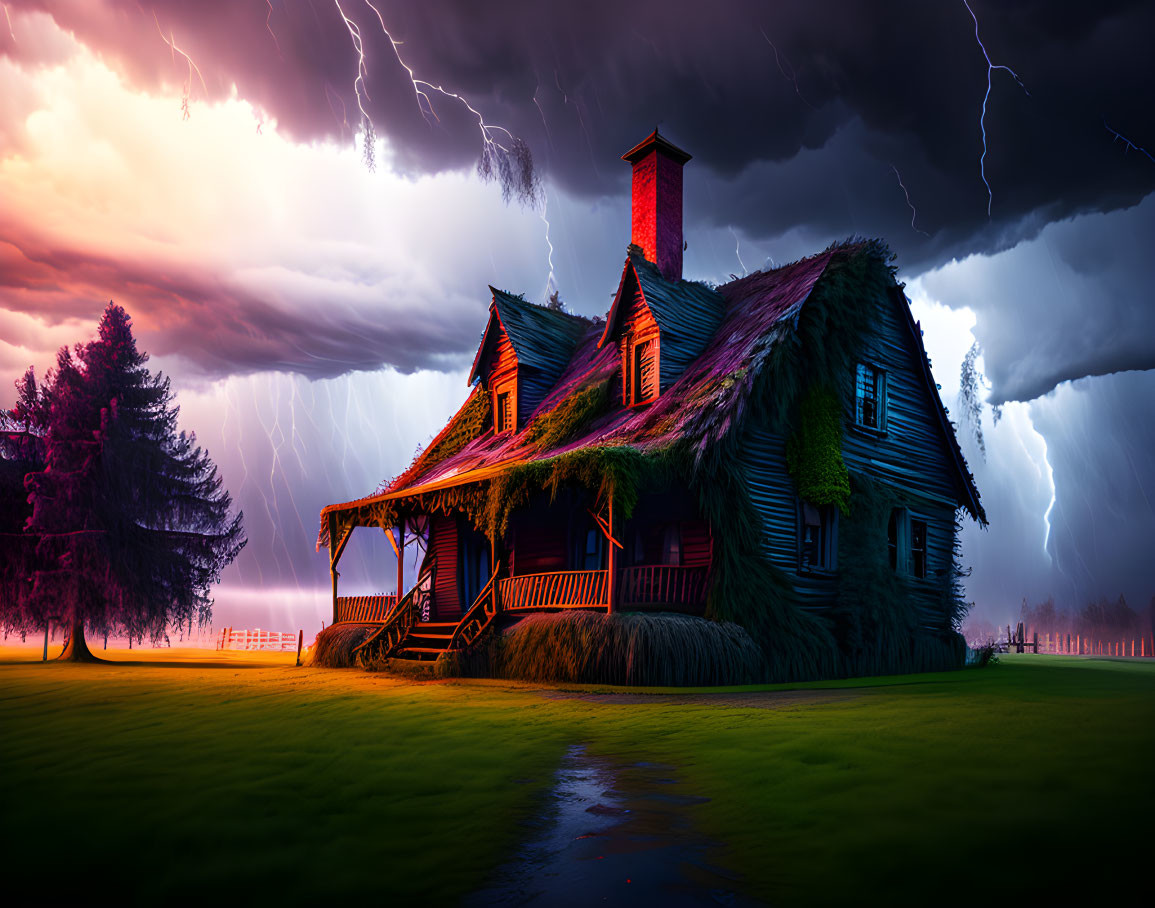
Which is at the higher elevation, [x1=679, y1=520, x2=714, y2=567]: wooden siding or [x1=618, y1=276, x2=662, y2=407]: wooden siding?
[x1=618, y1=276, x2=662, y2=407]: wooden siding

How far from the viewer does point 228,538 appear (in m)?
32.7

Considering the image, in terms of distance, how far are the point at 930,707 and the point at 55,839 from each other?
9.35m

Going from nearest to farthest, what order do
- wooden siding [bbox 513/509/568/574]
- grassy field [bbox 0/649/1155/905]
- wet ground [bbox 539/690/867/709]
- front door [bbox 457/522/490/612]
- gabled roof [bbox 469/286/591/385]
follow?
grassy field [bbox 0/649/1155/905] → wet ground [bbox 539/690/867/709] → wooden siding [bbox 513/509/568/574] → front door [bbox 457/522/490/612] → gabled roof [bbox 469/286/591/385]

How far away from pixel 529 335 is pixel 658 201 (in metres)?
5.90

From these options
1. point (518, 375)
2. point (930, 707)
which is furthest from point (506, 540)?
point (930, 707)

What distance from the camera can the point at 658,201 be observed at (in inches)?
977

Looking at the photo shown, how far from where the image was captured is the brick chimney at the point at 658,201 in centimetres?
2466

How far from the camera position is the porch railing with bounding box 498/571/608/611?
16812 mm

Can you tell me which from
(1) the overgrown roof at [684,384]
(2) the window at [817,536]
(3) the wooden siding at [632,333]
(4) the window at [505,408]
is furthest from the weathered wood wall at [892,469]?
(4) the window at [505,408]

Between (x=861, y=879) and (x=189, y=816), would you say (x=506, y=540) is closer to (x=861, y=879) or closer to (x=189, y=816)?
Result: (x=189, y=816)

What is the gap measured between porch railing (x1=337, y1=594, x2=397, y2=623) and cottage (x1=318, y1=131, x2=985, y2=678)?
0.08 meters

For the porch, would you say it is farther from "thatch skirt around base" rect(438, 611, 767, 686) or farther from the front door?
the front door

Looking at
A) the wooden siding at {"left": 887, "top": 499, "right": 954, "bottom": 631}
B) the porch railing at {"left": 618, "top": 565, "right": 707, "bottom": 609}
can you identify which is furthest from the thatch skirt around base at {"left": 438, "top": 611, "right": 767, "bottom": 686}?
the wooden siding at {"left": 887, "top": 499, "right": 954, "bottom": 631}

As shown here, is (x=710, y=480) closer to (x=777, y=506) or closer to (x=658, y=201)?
(x=777, y=506)
